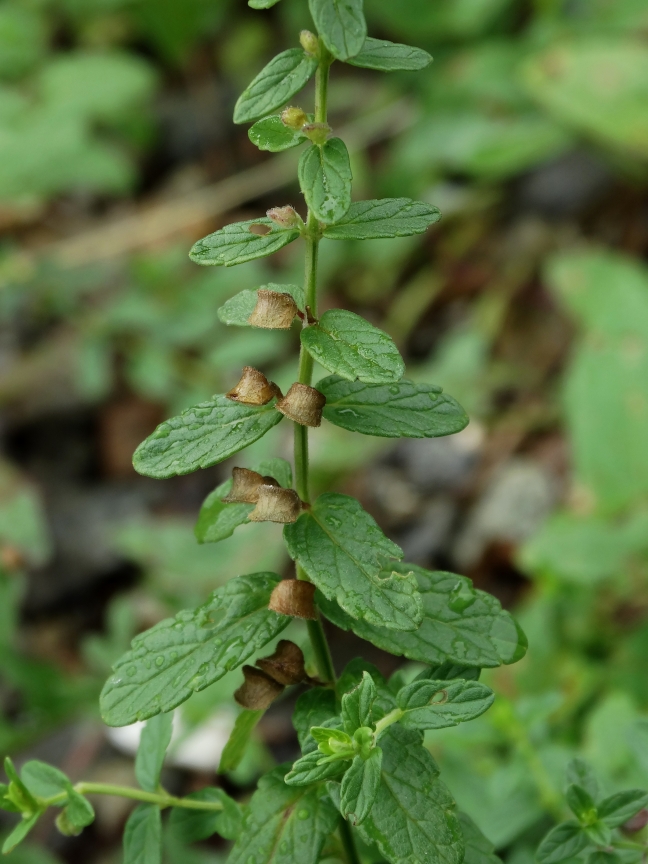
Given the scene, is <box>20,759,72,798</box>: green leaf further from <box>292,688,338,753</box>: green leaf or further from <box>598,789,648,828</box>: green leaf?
<box>598,789,648,828</box>: green leaf

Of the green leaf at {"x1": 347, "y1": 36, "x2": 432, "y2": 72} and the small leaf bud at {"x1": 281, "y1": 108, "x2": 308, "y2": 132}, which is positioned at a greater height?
the green leaf at {"x1": 347, "y1": 36, "x2": 432, "y2": 72}

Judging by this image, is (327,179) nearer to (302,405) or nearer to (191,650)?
(302,405)

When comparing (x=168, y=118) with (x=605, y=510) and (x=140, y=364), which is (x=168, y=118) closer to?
(x=140, y=364)

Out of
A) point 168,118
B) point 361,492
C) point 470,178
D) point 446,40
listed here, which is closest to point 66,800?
point 361,492

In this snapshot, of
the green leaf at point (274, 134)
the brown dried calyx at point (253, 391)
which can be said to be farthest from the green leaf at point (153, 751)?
the green leaf at point (274, 134)

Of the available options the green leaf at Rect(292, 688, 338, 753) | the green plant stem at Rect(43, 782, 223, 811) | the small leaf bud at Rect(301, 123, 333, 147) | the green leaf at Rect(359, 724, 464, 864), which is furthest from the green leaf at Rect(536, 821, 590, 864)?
the small leaf bud at Rect(301, 123, 333, 147)

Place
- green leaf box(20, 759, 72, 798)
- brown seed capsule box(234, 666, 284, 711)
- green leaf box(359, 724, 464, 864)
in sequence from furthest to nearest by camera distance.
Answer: green leaf box(20, 759, 72, 798) < brown seed capsule box(234, 666, 284, 711) < green leaf box(359, 724, 464, 864)

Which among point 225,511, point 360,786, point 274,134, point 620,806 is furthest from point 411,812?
point 274,134
